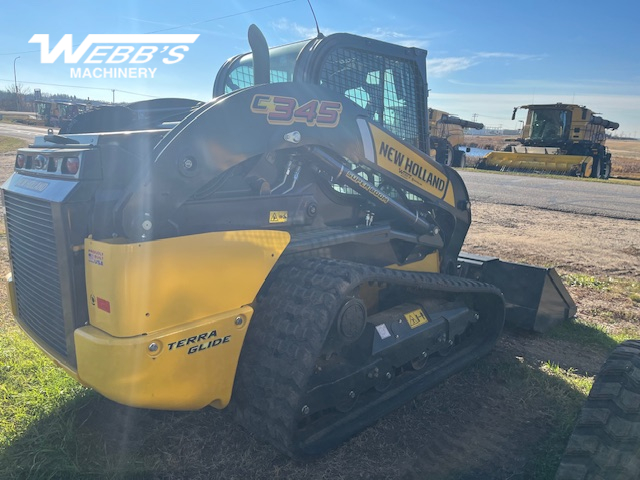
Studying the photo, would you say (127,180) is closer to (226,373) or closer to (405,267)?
(226,373)

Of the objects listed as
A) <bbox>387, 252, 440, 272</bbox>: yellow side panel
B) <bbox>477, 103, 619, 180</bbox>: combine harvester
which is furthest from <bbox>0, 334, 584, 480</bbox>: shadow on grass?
<bbox>477, 103, 619, 180</bbox>: combine harvester

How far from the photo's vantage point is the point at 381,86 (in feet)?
12.7

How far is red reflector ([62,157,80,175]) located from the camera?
238cm

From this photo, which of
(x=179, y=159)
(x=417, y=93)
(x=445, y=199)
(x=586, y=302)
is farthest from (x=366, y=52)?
(x=586, y=302)

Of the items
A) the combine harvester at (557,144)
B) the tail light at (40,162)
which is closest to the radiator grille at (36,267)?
the tail light at (40,162)

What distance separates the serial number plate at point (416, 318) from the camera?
11.2ft

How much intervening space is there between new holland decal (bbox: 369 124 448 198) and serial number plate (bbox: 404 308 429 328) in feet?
3.16

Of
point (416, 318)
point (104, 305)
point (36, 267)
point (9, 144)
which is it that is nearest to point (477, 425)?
point (416, 318)

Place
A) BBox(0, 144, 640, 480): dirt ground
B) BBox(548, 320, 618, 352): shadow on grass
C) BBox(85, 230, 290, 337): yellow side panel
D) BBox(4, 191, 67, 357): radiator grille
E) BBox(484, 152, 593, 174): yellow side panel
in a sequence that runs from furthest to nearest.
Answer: BBox(484, 152, 593, 174): yellow side panel < BBox(548, 320, 618, 352): shadow on grass < BBox(0, 144, 640, 480): dirt ground < BBox(4, 191, 67, 357): radiator grille < BBox(85, 230, 290, 337): yellow side panel

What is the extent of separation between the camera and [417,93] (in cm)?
419

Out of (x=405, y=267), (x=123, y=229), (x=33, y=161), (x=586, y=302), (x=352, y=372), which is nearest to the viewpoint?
(x=123, y=229)

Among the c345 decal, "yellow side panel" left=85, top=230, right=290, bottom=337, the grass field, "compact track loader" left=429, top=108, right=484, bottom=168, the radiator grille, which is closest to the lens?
"yellow side panel" left=85, top=230, right=290, bottom=337

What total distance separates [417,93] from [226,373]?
9.00 ft

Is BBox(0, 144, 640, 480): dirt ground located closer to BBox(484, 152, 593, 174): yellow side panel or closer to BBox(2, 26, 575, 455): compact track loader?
BBox(2, 26, 575, 455): compact track loader
